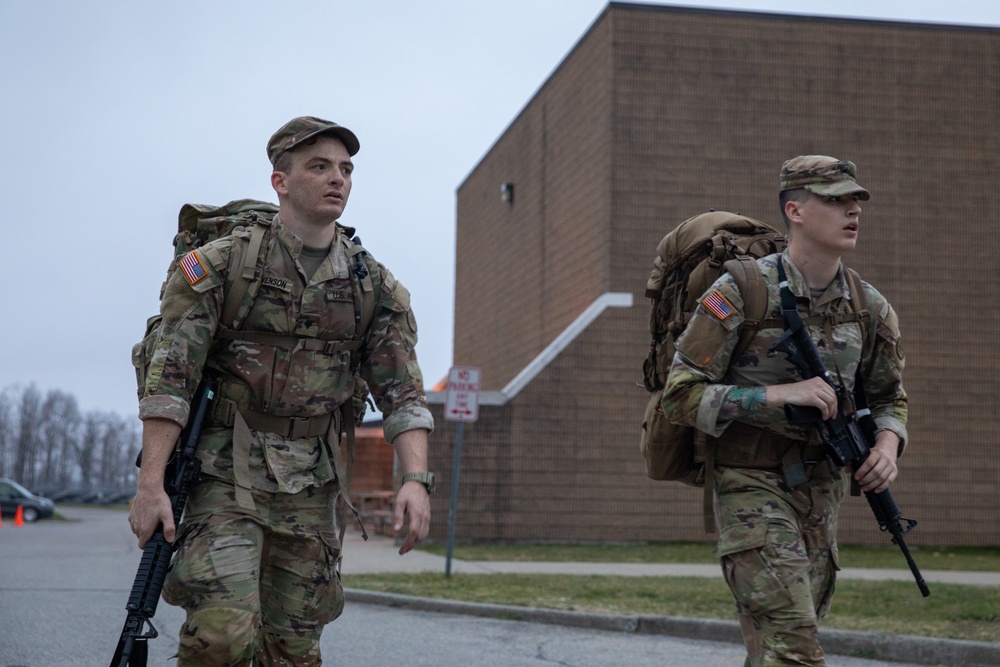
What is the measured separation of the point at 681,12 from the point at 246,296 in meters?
17.2

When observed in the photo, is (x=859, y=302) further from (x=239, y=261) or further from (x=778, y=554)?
(x=239, y=261)

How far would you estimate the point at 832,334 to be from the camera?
4363 mm

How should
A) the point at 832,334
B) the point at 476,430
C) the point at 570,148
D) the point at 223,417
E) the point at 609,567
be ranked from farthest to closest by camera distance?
the point at 570,148 < the point at 476,430 < the point at 609,567 < the point at 832,334 < the point at 223,417

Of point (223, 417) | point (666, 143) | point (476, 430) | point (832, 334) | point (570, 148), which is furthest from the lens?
point (570, 148)

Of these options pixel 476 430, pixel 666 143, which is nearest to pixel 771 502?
pixel 476 430

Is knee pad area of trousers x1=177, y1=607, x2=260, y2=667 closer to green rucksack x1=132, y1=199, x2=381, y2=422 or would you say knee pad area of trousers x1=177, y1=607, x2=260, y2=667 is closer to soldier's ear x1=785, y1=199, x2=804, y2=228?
green rucksack x1=132, y1=199, x2=381, y2=422

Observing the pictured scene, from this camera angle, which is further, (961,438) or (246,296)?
(961,438)

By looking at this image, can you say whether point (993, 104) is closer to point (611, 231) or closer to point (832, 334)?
point (611, 231)

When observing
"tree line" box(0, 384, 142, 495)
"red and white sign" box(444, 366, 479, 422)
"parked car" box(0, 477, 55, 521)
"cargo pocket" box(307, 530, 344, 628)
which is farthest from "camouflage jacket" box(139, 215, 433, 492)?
"tree line" box(0, 384, 142, 495)

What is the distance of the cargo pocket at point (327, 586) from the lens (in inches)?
157

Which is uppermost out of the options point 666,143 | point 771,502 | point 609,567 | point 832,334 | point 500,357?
point 666,143

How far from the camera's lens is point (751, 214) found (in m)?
19.9

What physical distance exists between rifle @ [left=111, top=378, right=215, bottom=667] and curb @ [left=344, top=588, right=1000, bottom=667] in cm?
582

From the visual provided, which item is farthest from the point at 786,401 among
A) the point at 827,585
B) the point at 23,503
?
the point at 23,503
